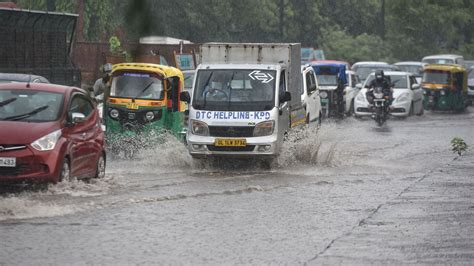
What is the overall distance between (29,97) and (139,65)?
8.00 m

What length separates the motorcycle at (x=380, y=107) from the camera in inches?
1442

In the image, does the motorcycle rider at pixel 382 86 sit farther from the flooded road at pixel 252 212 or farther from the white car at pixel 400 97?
the flooded road at pixel 252 212

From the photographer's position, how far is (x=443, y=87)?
4784cm

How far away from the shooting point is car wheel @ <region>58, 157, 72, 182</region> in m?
15.5

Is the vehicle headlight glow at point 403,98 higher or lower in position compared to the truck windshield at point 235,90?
lower

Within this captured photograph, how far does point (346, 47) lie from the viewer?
74.1 m

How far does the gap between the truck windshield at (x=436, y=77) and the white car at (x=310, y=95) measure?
19.5m

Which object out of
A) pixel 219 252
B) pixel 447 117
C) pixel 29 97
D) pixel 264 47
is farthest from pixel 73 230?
pixel 447 117

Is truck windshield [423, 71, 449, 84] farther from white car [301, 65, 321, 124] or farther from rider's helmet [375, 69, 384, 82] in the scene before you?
white car [301, 65, 321, 124]

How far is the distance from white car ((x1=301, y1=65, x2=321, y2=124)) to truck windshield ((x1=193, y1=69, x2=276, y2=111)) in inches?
208

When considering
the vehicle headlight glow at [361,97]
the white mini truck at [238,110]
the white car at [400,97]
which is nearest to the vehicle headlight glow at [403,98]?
the white car at [400,97]

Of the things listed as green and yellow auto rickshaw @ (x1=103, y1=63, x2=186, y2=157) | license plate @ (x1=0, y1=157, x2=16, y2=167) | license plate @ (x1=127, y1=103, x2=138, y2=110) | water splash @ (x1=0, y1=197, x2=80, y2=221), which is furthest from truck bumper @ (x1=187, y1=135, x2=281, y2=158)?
water splash @ (x1=0, y1=197, x2=80, y2=221)

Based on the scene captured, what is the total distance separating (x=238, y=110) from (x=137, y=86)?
4.16 metres

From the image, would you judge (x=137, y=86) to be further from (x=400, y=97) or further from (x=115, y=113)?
(x=400, y=97)
